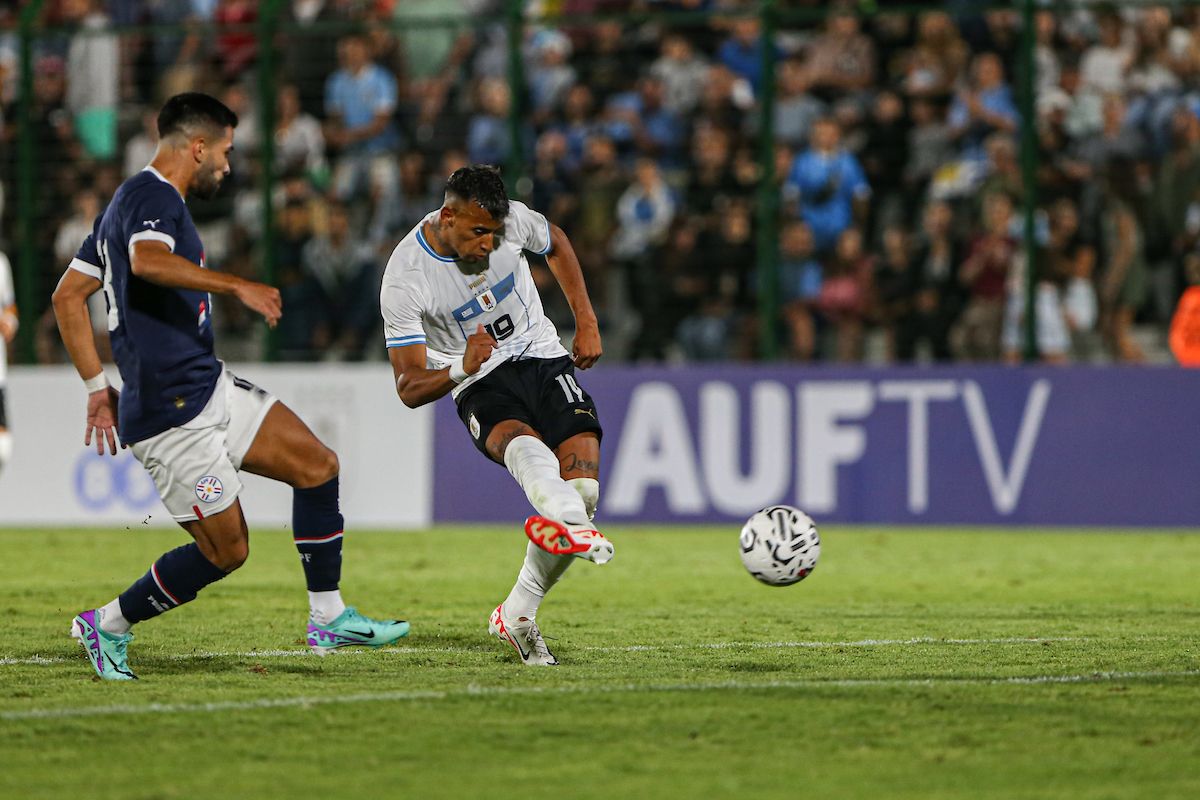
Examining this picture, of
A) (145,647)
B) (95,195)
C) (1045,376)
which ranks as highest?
(95,195)

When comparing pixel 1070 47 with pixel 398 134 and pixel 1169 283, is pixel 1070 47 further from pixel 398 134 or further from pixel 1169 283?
pixel 398 134

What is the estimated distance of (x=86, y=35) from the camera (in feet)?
53.7

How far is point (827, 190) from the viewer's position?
1516 centimetres

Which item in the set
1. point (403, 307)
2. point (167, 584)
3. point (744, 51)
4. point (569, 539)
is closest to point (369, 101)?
point (744, 51)

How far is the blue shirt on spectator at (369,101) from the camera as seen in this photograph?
53.2ft

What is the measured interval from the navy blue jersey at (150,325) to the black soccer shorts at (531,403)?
1146 mm

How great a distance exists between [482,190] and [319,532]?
157 cm

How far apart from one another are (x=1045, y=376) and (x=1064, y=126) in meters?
2.25

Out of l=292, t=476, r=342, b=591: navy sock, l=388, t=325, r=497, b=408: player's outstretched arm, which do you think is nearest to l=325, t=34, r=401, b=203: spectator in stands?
l=388, t=325, r=497, b=408: player's outstretched arm

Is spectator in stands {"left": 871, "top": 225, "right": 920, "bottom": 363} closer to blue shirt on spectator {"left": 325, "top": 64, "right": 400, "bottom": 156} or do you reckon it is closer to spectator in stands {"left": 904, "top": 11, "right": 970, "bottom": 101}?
spectator in stands {"left": 904, "top": 11, "right": 970, "bottom": 101}

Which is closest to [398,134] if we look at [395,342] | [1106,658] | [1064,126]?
[1064,126]

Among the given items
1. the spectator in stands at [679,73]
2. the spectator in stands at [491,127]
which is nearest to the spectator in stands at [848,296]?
the spectator in stands at [679,73]

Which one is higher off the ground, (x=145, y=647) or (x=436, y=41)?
(x=436, y=41)

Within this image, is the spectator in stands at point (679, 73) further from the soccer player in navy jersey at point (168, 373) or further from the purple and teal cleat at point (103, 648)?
the purple and teal cleat at point (103, 648)
